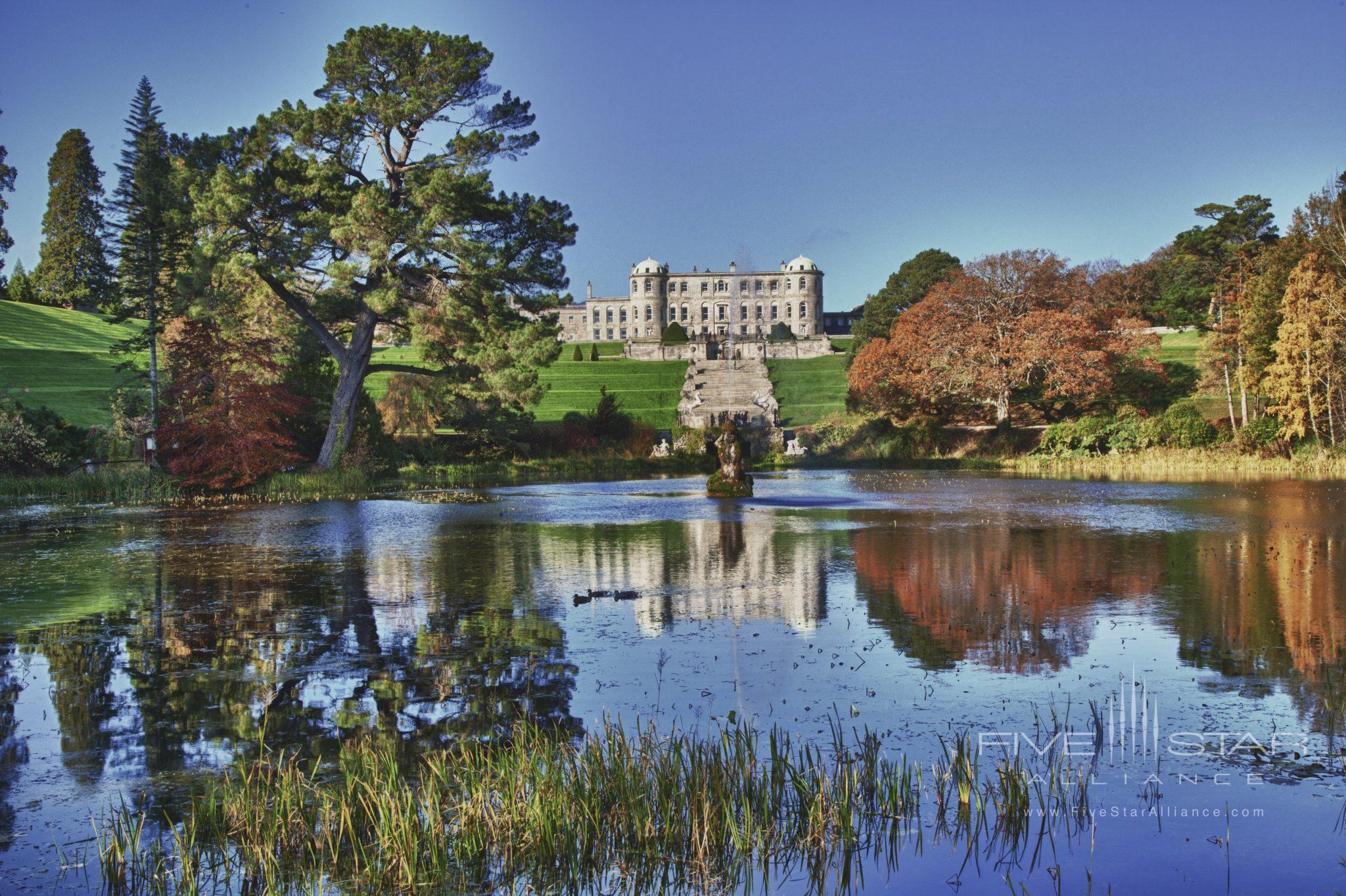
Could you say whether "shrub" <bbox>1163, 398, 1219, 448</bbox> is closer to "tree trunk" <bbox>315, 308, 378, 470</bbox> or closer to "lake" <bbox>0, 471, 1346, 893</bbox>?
"lake" <bbox>0, 471, 1346, 893</bbox>

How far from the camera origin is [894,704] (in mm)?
7473

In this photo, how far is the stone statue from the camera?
27.3 metres

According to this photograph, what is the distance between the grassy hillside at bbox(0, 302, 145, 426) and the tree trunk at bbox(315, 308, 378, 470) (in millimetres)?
8478

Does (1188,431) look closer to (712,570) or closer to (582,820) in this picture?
(712,570)

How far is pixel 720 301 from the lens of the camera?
476 ft

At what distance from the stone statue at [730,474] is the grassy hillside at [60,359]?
2093 centimetres

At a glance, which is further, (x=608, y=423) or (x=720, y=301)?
(x=720, y=301)

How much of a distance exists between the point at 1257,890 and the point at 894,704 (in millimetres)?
2903

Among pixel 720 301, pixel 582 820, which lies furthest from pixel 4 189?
pixel 720 301

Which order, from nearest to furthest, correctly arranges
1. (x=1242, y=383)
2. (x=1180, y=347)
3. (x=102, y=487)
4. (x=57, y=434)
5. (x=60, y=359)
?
(x=102, y=487)
(x=57, y=434)
(x=1242, y=383)
(x=60, y=359)
(x=1180, y=347)

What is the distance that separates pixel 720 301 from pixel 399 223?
118m

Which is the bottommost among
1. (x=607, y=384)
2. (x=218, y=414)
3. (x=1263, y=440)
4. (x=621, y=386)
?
(x=1263, y=440)

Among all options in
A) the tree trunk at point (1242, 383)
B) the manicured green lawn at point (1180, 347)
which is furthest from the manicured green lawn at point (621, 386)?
the manicured green lawn at point (1180, 347)

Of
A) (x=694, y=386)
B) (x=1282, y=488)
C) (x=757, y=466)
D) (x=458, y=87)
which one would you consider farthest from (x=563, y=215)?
(x=694, y=386)
